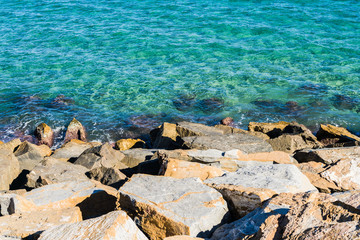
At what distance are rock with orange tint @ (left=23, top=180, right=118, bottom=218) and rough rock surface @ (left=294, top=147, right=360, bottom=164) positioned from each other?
13.3ft

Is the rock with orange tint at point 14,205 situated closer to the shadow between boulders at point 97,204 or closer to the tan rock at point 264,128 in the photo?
the shadow between boulders at point 97,204

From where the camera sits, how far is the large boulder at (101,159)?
8.10 m

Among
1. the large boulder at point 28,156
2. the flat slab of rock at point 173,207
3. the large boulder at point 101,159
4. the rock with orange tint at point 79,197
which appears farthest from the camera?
the large boulder at point 28,156

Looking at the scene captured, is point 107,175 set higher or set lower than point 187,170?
lower

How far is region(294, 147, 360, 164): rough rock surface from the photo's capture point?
7355mm

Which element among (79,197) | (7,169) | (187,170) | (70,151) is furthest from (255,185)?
(70,151)

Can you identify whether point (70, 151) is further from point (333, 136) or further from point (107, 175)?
point (333, 136)

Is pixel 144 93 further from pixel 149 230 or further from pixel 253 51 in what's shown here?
pixel 149 230

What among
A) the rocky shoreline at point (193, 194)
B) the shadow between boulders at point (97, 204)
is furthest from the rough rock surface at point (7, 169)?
the shadow between boulders at point (97, 204)

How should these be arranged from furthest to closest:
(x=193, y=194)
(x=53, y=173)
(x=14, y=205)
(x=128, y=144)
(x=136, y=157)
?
1. (x=128, y=144)
2. (x=136, y=157)
3. (x=53, y=173)
4. (x=14, y=205)
5. (x=193, y=194)

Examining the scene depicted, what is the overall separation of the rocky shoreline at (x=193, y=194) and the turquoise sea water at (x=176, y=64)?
3.97m

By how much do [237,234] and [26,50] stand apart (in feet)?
54.4

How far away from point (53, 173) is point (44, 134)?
4.69m

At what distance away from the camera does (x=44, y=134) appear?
1149 cm
